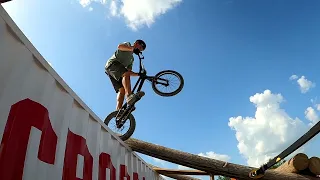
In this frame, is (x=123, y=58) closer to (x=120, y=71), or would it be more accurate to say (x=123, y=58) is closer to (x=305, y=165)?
(x=120, y=71)

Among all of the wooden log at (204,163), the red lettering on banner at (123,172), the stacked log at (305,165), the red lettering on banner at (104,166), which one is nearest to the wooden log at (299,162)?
the stacked log at (305,165)

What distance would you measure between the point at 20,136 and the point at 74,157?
0.82 metres

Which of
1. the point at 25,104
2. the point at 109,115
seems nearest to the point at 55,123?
the point at 25,104

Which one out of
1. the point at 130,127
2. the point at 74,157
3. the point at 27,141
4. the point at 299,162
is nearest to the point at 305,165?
the point at 299,162

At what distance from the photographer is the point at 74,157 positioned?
99.9 inches

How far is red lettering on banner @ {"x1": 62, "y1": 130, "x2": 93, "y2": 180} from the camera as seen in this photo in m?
2.39

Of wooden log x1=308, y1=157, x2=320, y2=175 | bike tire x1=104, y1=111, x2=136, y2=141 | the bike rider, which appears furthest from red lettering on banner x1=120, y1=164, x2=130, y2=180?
wooden log x1=308, y1=157, x2=320, y2=175

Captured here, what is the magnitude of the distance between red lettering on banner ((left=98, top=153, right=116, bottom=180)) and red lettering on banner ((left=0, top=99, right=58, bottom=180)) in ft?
3.63

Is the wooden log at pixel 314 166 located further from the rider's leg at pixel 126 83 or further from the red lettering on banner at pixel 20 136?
the red lettering on banner at pixel 20 136

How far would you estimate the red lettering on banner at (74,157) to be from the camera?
7.84 feet

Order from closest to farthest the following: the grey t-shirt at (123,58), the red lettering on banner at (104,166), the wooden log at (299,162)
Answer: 1. the red lettering on banner at (104,166)
2. the grey t-shirt at (123,58)
3. the wooden log at (299,162)

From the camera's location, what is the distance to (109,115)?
5391 millimetres

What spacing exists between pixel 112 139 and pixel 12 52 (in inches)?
87.9

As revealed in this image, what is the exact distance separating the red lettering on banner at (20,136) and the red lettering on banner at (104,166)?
111 cm
